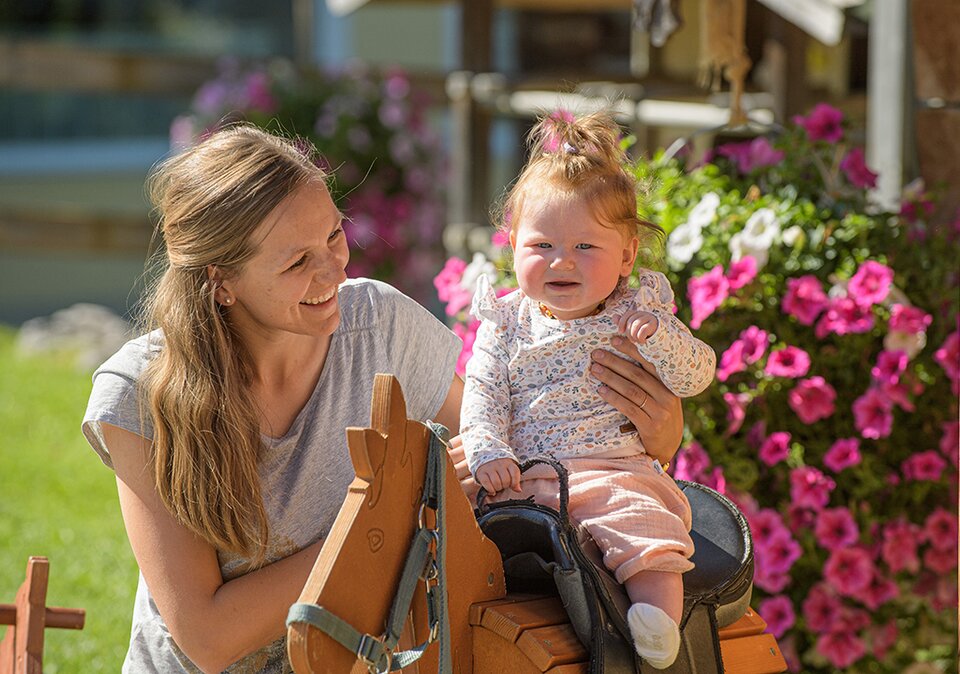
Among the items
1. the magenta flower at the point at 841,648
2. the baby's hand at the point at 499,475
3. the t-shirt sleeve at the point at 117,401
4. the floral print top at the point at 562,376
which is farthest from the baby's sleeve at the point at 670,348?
the magenta flower at the point at 841,648

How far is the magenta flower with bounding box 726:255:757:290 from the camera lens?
2854 mm

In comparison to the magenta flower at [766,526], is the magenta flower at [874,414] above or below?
above

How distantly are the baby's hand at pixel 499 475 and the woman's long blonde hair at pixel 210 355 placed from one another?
13.8 inches

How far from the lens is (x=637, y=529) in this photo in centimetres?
182

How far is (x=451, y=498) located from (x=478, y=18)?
4675mm

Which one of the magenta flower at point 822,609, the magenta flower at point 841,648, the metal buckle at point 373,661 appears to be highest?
the metal buckle at point 373,661

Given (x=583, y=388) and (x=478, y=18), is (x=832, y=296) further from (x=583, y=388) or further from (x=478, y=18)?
(x=478, y=18)

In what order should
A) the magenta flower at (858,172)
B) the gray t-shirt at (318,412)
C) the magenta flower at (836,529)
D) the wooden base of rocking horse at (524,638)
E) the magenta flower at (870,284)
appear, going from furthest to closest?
the magenta flower at (858,172) < the magenta flower at (836,529) < the magenta flower at (870,284) < the gray t-shirt at (318,412) < the wooden base of rocking horse at (524,638)

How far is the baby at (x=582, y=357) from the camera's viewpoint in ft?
Result: 6.02

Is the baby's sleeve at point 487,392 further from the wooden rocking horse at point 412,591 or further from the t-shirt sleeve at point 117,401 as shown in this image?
the t-shirt sleeve at point 117,401

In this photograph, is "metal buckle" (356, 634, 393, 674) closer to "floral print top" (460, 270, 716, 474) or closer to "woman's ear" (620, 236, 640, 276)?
"floral print top" (460, 270, 716, 474)

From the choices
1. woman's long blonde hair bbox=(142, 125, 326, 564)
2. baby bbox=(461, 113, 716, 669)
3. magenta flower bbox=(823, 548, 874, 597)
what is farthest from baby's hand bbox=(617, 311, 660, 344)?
magenta flower bbox=(823, 548, 874, 597)

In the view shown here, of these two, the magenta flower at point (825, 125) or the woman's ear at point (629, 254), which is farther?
the magenta flower at point (825, 125)

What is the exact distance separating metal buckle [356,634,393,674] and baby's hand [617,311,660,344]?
0.61 meters
